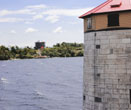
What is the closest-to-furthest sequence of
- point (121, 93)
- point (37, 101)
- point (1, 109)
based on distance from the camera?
point (121, 93)
point (1, 109)
point (37, 101)

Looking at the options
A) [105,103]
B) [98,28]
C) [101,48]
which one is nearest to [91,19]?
[98,28]

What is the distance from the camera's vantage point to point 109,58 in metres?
23.0

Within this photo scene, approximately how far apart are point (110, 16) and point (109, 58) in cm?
336

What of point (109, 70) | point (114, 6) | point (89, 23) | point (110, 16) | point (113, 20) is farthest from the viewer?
point (89, 23)

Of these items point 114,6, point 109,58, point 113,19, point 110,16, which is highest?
point 114,6

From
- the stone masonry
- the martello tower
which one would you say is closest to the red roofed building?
the martello tower

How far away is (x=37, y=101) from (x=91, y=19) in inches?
1828

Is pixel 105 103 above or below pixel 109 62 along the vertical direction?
below

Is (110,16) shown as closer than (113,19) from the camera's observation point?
No

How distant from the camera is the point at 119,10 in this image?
23016 mm

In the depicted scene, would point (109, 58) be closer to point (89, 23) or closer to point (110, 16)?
point (110, 16)

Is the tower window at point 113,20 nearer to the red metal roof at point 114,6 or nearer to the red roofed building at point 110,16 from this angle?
the red roofed building at point 110,16

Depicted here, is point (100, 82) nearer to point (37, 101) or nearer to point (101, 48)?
point (101, 48)

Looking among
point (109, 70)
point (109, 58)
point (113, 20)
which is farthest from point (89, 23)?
point (109, 70)
